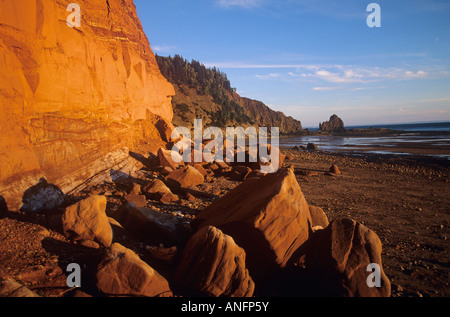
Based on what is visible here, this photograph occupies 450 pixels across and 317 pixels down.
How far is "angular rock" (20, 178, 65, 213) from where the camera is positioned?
14.9ft

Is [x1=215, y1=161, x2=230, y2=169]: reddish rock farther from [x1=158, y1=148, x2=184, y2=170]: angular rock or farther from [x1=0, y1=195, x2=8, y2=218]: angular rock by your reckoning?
[x1=0, y1=195, x2=8, y2=218]: angular rock

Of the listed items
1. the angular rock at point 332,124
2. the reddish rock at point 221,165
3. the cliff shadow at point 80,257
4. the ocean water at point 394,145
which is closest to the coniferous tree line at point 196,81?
the ocean water at point 394,145

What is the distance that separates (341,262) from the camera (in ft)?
11.0

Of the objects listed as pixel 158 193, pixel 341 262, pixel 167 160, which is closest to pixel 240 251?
pixel 341 262

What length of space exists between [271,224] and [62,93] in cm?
630

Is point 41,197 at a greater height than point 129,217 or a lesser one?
greater

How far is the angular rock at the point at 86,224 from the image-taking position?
3.76m

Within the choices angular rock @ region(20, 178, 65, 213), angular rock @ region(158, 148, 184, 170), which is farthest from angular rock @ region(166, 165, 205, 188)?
angular rock @ region(20, 178, 65, 213)

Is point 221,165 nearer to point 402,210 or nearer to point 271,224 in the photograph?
point 402,210

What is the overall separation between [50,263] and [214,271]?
2200 millimetres

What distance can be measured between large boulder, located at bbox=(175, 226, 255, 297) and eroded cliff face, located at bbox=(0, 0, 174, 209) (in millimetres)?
3551

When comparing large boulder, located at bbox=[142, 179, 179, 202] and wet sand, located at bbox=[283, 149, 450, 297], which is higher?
large boulder, located at bbox=[142, 179, 179, 202]

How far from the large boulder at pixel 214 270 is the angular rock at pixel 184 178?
4763mm
